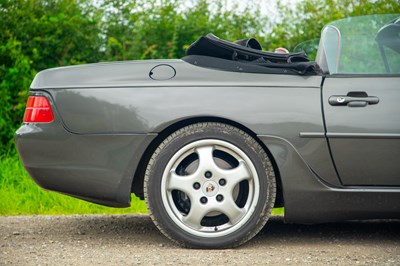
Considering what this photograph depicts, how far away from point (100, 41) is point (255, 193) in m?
5.65

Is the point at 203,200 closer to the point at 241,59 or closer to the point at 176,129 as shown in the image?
the point at 176,129

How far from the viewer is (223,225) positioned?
4719 mm

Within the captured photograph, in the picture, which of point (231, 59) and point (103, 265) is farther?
point (231, 59)

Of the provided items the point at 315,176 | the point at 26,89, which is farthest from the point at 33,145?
the point at 26,89

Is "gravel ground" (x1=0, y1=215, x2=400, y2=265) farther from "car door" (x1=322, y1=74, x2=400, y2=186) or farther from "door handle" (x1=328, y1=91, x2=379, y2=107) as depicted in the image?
"door handle" (x1=328, y1=91, x2=379, y2=107)

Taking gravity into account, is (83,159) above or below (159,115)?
below

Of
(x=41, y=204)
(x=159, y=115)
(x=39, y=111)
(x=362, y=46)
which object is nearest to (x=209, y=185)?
(x=159, y=115)

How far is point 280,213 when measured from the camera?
6586mm

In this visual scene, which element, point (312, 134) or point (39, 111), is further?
point (39, 111)

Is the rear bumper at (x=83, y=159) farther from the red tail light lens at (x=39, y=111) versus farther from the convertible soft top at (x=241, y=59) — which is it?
the convertible soft top at (x=241, y=59)

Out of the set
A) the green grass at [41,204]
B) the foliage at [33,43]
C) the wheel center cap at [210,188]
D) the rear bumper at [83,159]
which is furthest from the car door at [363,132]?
the foliage at [33,43]

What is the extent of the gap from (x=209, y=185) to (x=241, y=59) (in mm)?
835

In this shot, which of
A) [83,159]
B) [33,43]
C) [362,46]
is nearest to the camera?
[83,159]

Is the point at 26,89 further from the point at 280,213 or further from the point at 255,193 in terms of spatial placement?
the point at 255,193
